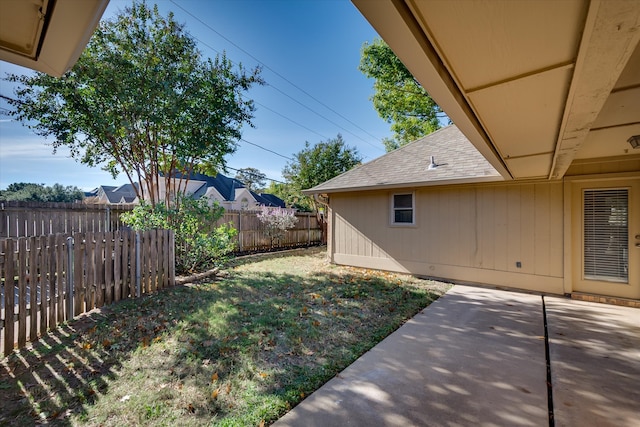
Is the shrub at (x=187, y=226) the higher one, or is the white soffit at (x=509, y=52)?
the white soffit at (x=509, y=52)

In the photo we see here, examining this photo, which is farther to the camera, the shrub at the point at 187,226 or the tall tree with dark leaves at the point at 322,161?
the tall tree with dark leaves at the point at 322,161

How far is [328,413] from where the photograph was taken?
2141mm

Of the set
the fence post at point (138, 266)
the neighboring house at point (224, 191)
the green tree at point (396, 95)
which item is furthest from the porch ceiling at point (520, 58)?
the neighboring house at point (224, 191)

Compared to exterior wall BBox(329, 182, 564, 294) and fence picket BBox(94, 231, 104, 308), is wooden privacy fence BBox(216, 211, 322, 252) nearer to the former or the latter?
exterior wall BBox(329, 182, 564, 294)

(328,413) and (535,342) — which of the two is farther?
(535,342)

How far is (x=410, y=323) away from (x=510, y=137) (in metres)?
2.78

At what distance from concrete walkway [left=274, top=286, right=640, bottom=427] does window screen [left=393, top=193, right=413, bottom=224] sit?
11.2 ft

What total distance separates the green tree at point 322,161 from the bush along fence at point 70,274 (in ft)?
42.9

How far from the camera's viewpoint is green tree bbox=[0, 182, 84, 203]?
33656 mm

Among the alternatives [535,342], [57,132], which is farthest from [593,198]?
[57,132]

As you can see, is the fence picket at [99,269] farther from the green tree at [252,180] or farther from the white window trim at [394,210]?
the green tree at [252,180]

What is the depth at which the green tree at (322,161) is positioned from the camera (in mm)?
17953

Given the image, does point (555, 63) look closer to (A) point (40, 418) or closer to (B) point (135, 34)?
(A) point (40, 418)

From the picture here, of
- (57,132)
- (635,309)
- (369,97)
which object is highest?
(369,97)
